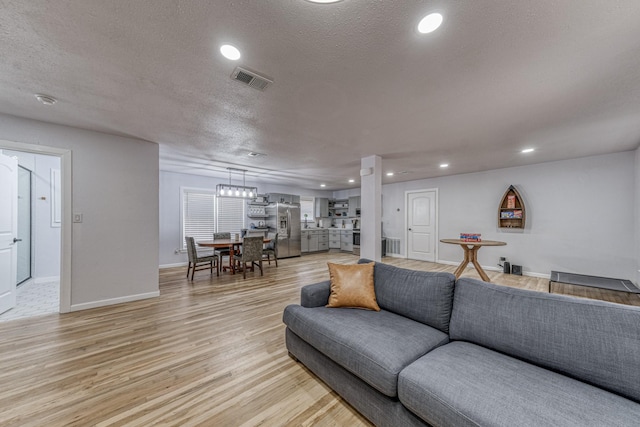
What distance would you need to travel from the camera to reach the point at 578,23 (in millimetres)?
1452

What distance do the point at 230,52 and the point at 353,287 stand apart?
214 centimetres

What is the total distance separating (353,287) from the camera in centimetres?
226

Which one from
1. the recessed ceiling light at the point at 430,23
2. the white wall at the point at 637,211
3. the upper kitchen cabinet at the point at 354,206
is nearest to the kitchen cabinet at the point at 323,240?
the upper kitchen cabinet at the point at 354,206

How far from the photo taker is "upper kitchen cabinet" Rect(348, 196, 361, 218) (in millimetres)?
8922

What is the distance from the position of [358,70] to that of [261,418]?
2.58 metres

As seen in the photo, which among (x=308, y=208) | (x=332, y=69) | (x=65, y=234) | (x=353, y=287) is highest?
(x=332, y=69)

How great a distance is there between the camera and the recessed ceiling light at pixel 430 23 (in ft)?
4.58

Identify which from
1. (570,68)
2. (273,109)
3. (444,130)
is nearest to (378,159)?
→ (444,130)

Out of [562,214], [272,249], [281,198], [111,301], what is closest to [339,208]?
[281,198]

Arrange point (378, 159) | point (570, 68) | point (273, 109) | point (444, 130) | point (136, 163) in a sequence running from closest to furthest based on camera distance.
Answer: point (570, 68) → point (273, 109) → point (444, 130) → point (136, 163) → point (378, 159)

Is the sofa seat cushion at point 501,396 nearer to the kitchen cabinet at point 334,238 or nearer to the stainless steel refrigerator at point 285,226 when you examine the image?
the stainless steel refrigerator at point 285,226

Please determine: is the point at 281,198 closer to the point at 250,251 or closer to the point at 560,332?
the point at 250,251

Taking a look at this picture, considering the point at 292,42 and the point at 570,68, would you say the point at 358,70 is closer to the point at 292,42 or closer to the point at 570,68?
the point at 292,42

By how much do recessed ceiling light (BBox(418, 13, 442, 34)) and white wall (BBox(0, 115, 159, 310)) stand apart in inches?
157
